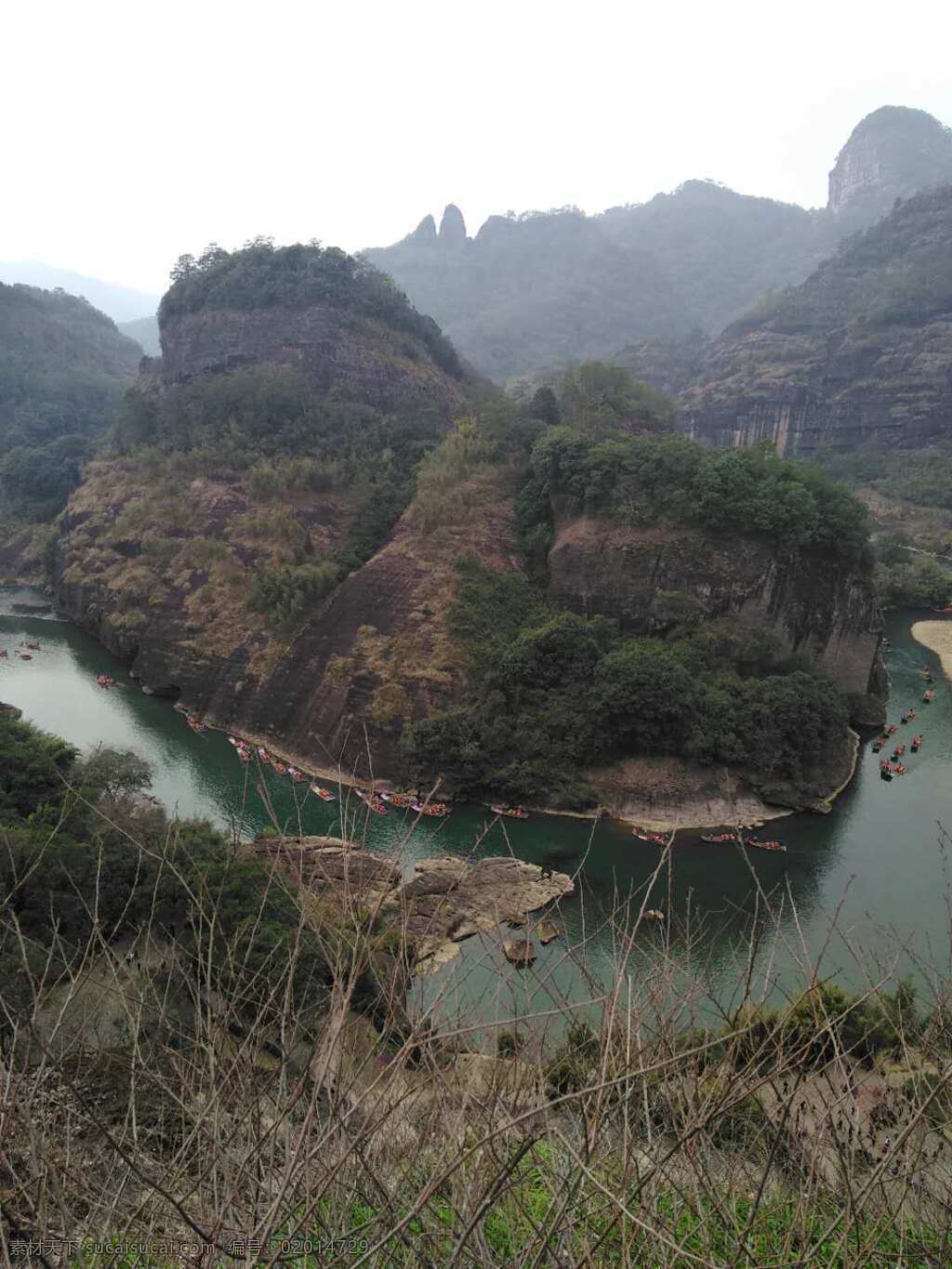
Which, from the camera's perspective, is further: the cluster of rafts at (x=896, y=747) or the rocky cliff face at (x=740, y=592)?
the rocky cliff face at (x=740, y=592)

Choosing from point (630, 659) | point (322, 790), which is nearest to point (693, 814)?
point (630, 659)

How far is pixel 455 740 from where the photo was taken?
78.5ft

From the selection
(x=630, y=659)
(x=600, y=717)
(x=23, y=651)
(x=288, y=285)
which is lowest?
(x=23, y=651)

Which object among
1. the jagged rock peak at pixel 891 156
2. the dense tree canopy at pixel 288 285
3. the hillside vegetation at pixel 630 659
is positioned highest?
the jagged rock peak at pixel 891 156

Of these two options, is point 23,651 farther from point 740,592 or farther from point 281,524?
point 740,592

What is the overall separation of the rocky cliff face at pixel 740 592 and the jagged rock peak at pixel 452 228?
119198mm

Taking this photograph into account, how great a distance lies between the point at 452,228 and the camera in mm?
130875

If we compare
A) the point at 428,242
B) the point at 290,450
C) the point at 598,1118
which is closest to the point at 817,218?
the point at 428,242

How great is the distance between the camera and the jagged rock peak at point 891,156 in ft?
393

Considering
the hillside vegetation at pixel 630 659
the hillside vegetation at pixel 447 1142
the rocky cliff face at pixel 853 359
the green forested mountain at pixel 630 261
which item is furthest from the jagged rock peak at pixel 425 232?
the hillside vegetation at pixel 447 1142

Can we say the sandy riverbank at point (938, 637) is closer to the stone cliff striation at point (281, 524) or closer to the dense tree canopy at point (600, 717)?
the dense tree canopy at point (600, 717)

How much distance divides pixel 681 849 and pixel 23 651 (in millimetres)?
31089

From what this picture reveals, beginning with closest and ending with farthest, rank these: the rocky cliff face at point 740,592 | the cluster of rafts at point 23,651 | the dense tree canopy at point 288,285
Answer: the rocky cliff face at point 740,592 → the cluster of rafts at point 23,651 → the dense tree canopy at point 288,285

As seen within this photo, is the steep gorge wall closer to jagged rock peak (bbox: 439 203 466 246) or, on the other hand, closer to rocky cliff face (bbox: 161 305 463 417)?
rocky cliff face (bbox: 161 305 463 417)
